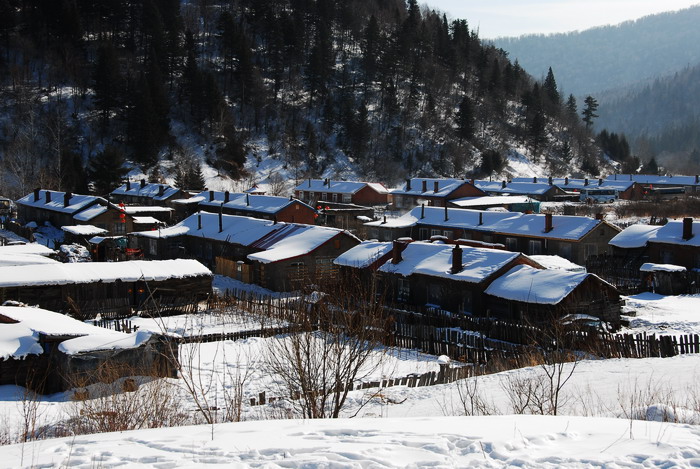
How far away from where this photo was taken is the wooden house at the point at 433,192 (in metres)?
76.6

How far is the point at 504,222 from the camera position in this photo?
50594mm

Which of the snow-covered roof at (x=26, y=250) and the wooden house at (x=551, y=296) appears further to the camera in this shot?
the snow-covered roof at (x=26, y=250)

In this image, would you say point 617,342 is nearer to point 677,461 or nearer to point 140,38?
point 677,461

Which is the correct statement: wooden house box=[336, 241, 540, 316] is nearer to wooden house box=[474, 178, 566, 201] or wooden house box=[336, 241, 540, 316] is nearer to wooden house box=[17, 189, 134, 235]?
wooden house box=[17, 189, 134, 235]

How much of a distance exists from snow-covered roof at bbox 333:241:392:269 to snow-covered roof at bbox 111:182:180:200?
126 ft

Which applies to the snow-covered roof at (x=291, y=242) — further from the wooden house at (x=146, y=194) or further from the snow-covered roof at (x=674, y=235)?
the wooden house at (x=146, y=194)

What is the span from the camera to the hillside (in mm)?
88812

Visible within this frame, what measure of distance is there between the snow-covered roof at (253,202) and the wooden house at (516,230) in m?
8.32

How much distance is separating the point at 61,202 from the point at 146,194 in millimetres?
13507

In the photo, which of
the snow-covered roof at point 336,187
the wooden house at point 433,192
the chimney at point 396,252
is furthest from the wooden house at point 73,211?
the wooden house at point 433,192

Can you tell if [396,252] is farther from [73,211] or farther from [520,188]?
[520,188]

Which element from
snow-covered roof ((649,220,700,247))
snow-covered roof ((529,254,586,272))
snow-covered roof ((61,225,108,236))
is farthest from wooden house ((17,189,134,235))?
snow-covered roof ((649,220,700,247))

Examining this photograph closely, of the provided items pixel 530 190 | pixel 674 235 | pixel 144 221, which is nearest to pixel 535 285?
pixel 674 235

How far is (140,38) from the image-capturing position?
115125 millimetres
